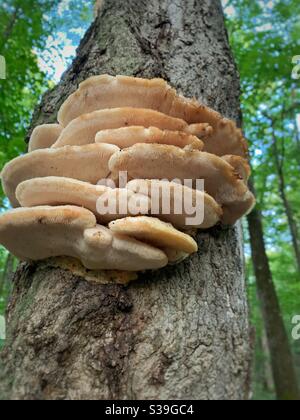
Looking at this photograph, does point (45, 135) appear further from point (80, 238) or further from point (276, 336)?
point (276, 336)

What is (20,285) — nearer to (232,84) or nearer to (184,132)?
(184,132)

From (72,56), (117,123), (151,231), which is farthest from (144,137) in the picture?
(72,56)

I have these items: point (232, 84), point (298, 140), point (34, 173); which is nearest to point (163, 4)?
point (232, 84)

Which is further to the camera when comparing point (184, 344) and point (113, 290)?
point (113, 290)

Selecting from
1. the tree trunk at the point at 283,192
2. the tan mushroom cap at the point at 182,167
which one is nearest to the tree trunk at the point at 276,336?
the tree trunk at the point at 283,192

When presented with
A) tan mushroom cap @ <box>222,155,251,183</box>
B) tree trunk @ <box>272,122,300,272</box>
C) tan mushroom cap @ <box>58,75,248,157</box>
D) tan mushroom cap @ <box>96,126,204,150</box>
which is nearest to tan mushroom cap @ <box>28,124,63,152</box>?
tan mushroom cap @ <box>58,75,248,157</box>

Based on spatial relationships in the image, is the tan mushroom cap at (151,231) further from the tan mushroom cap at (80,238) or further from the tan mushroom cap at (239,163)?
the tan mushroom cap at (239,163)
